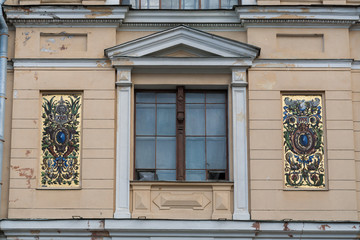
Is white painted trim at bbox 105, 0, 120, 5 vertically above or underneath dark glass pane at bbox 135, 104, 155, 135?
above

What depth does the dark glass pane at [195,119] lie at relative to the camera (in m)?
15.6

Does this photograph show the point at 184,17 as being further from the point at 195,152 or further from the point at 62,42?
the point at 195,152

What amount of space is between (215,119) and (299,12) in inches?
105

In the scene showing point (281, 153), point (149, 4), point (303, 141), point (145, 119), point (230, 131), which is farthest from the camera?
point (149, 4)

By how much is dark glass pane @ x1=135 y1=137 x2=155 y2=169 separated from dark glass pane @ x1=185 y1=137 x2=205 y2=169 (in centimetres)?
67

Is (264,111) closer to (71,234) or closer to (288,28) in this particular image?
(288,28)

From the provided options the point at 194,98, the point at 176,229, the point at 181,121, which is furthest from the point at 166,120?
the point at 176,229

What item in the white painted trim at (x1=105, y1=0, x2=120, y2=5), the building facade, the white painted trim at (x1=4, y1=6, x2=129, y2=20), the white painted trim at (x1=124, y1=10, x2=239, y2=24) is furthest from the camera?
the white painted trim at (x1=105, y1=0, x2=120, y2=5)

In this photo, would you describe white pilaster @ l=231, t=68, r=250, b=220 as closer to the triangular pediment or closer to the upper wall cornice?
the triangular pediment

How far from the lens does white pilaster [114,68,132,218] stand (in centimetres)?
1487

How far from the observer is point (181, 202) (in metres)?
14.9

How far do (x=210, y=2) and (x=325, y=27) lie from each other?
2.39m

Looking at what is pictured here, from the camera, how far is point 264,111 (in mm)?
15266

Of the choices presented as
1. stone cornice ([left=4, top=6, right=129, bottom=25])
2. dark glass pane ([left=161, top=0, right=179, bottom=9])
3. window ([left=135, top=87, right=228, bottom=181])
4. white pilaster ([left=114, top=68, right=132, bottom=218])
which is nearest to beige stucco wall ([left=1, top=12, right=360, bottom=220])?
white pilaster ([left=114, top=68, right=132, bottom=218])
